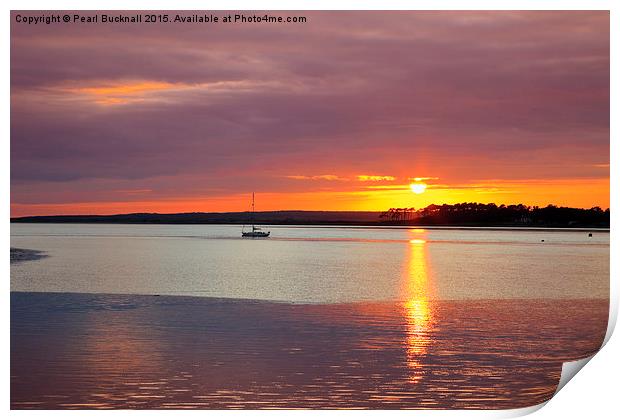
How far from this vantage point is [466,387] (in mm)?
6934

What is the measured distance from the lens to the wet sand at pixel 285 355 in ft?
21.7

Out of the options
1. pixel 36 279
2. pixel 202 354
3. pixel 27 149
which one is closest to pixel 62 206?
pixel 27 149

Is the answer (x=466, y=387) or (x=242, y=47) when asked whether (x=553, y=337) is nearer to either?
(x=466, y=387)

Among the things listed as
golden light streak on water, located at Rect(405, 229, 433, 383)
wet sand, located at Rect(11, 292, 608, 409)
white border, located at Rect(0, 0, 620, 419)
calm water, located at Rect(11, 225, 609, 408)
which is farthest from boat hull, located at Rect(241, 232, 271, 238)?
white border, located at Rect(0, 0, 620, 419)

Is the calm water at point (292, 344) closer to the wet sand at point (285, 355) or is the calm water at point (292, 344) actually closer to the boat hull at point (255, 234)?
the wet sand at point (285, 355)

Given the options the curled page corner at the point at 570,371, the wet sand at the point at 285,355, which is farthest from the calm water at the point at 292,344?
the curled page corner at the point at 570,371

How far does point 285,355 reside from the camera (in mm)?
8062

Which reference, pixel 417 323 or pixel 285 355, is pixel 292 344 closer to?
pixel 285 355

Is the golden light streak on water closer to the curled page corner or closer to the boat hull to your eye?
the curled page corner

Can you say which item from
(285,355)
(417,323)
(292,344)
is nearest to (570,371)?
(285,355)

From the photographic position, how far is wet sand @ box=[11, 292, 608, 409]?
21.7ft

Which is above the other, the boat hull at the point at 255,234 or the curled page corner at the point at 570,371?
the boat hull at the point at 255,234
